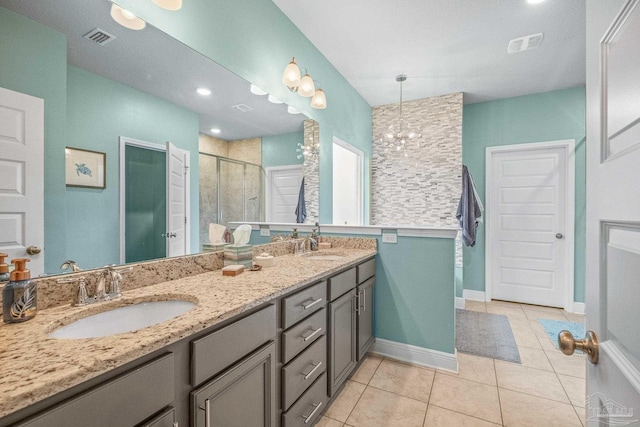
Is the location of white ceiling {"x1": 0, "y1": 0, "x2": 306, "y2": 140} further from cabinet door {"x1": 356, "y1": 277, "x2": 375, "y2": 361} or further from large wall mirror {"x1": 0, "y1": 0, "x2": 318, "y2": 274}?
cabinet door {"x1": 356, "y1": 277, "x2": 375, "y2": 361}

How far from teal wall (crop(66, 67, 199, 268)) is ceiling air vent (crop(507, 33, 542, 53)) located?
10.5 feet

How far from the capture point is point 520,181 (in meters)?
3.94

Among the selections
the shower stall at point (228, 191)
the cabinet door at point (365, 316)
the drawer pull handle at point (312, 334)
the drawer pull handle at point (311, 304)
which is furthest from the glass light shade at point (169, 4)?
the cabinet door at point (365, 316)

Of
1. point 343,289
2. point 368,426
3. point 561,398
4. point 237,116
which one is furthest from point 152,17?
point 561,398

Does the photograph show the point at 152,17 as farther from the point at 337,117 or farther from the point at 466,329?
the point at 466,329

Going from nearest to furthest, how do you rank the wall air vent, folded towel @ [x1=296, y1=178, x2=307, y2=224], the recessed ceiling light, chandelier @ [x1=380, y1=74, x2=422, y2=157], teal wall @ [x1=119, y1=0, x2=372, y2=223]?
1. teal wall @ [x1=119, y1=0, x2=372, y2=223]
2. the wall air vent
3. the recessed ceiling light
4. folded towel @ [x1=296, y1=178, x2=307, y2=224]
5. chandelier @ [x1=380, y1=74, x2=422, y2=157]

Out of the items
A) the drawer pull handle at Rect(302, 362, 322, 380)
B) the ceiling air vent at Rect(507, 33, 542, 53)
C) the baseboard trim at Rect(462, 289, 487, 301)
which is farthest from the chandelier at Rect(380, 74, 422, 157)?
the drawer pull handle at Rect(302, 362, 322, 380)

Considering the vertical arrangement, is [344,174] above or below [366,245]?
above

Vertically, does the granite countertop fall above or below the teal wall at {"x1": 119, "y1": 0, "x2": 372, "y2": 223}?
below

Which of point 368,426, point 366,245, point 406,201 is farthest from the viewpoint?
point 406,201

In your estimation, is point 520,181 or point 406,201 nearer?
point 520,181

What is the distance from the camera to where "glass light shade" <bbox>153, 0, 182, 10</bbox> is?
1365 millimetres

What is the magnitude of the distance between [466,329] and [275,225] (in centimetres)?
238

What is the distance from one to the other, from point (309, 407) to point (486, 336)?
2.23m
